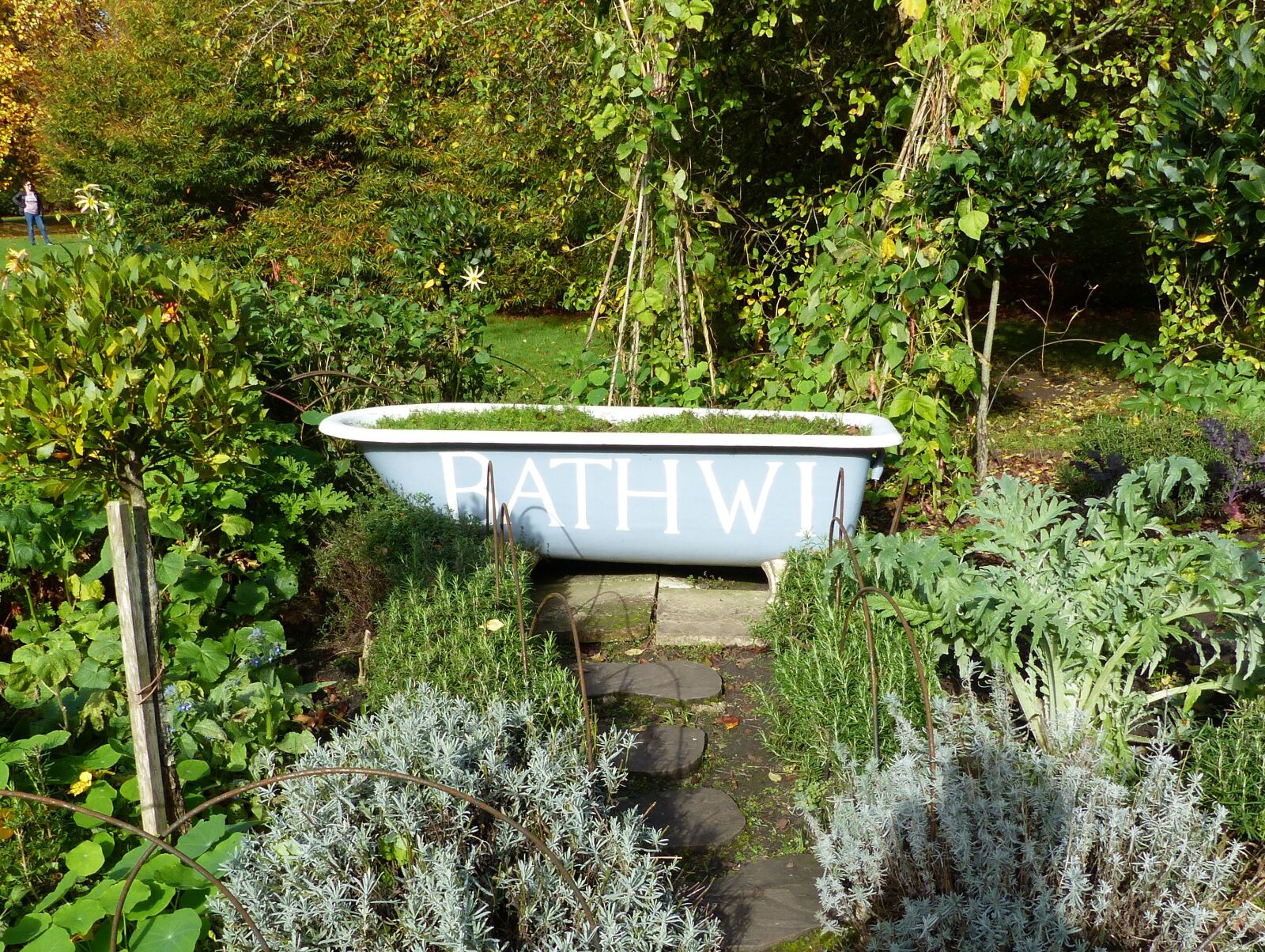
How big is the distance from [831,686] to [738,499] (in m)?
1.06

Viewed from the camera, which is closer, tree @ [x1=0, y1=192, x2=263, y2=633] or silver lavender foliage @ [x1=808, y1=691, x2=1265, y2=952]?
silver lavender foliage @ [x1=808, y1=691, x2=1265, y2=952]

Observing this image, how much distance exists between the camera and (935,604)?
7.69 ft

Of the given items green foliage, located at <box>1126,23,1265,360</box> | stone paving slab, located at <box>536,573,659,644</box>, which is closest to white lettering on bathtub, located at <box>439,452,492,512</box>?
stone paving slab, located at <box>536,573,659,644</box>

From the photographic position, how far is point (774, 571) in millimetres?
3428

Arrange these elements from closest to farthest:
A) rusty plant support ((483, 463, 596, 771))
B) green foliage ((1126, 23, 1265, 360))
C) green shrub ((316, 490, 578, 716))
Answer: green shrub ((316, 490, 578, 716)), rusty plant support ((483, 463, 596, 771)), green foliage ((1126, 23, 1265, 360))

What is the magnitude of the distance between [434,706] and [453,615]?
90 cm

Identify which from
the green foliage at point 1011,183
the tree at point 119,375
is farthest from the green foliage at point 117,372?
the green foliage at point 1011,183

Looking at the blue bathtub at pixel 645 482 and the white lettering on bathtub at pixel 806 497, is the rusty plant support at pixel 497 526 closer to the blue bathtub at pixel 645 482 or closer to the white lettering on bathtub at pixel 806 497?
the blue bathtub at pixel 645 482

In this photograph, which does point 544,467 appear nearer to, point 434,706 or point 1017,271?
point 434,706

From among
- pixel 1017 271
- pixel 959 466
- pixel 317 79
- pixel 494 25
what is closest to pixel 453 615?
pixel 959 466

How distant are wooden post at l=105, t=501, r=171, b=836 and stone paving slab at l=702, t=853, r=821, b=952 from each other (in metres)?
1.14

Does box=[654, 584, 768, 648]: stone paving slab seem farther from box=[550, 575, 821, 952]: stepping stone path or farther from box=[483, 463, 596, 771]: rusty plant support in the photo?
box=[483, 463, 596, 771]: rusty plant support

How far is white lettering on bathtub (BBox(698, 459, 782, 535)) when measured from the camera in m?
3.35

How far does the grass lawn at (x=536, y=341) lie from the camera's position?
7.62 metres
